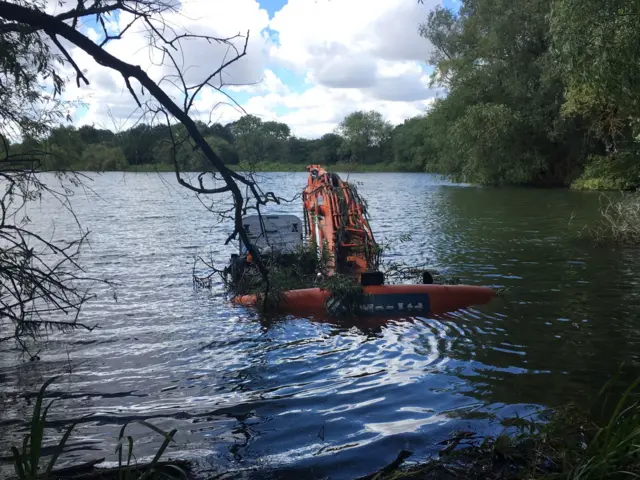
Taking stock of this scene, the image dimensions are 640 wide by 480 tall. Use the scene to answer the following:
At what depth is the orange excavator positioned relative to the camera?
9.16m

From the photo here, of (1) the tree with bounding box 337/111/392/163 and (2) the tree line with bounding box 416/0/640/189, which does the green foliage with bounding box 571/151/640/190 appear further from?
(1) the tree with bounding box 337/111/392/163

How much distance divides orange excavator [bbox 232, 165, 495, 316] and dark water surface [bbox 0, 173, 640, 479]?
0.35 m

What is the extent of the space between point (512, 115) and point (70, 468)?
36.2m

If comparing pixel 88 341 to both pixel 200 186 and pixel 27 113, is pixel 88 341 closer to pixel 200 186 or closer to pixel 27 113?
pixel 27 113

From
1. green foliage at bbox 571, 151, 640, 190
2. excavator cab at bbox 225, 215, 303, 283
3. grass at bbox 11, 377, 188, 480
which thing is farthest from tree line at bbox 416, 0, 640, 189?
grass at bbox 11, 377, 188, 480

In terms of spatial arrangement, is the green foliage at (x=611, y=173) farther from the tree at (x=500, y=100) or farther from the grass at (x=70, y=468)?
the grass at (x=70, y=468)

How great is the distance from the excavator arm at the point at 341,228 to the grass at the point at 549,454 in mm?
5815

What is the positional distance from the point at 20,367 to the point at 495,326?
6453 mm

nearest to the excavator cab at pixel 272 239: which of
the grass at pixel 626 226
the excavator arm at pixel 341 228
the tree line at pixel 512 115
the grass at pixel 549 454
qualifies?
the excavator arm at pixel 341 228

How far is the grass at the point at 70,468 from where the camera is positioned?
112 inches

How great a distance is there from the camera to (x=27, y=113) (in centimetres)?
637

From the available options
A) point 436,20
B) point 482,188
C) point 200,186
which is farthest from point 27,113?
point 436,20

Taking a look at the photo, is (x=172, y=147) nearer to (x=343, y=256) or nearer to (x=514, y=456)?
(x=514, y=456)

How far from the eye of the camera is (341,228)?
1088cm
